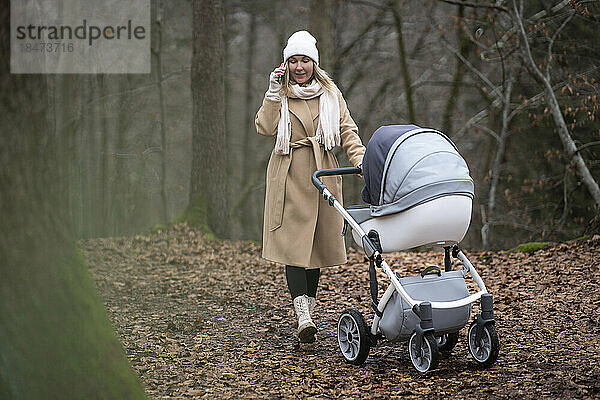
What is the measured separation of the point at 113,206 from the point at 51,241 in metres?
16.3

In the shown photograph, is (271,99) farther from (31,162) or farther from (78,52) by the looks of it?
(78,52)

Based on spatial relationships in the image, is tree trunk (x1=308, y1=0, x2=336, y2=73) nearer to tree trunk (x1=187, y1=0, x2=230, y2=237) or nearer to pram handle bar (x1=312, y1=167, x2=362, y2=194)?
tree trunk (x1=187, y1=0, x2=230, y2=237)

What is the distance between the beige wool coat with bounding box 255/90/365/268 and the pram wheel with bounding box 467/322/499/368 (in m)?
1.24

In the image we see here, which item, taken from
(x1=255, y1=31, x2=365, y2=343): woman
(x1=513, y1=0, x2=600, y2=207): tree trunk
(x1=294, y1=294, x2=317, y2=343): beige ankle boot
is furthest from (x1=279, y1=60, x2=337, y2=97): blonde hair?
(x1=513, y1=0, x2=600, y2=207): tree trunk

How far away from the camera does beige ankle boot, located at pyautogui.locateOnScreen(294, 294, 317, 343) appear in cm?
498

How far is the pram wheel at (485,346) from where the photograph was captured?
4.17 meters

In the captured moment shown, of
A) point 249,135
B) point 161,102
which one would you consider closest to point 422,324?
point 161,102

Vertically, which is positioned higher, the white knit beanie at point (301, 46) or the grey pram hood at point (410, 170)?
the white knit beanie at point (301, 46)

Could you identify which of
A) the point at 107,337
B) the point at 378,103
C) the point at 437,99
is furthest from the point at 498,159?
the point at 107,337

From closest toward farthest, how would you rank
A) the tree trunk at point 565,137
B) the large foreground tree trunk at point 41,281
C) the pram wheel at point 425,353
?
the large foreground tree trunk at point 41,281 < the pram wheel at point 425,353 < the tree trunk at point 565,137

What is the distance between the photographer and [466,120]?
14164 mm

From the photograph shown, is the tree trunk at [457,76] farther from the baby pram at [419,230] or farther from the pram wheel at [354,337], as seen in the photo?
the pram wheel at [354,337]

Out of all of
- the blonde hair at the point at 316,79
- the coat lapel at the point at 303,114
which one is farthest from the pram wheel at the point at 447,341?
the blonde hair at the point at 316,79

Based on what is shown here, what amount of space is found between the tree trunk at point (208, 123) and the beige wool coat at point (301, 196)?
650 centimetres
